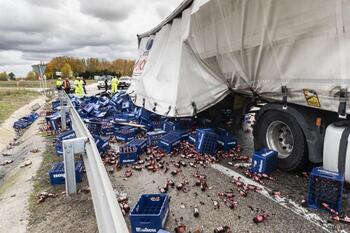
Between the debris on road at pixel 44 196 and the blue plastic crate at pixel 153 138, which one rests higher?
the blue plastic crate at pixel 153 138

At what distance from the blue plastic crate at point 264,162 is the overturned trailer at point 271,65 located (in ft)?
0.55

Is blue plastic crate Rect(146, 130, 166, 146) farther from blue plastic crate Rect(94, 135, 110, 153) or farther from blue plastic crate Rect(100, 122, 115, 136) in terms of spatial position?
blue plastic crate Rect(100, 122, 115, 136)

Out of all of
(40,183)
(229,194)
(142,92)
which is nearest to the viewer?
(229,194)

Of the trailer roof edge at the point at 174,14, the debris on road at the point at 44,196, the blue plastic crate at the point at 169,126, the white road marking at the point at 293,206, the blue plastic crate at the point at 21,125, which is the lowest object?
the blue plastic crate at the point at 21,125

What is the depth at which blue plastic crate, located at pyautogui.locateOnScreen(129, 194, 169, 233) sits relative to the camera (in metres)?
3.06

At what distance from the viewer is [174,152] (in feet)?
20.8

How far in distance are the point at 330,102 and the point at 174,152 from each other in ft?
11.3

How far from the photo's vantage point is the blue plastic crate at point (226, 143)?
20.8 feet

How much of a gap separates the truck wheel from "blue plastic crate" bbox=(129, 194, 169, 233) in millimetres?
2502

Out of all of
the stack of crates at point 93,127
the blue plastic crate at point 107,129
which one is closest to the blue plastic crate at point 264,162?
the blue plastic crate at point 107,129

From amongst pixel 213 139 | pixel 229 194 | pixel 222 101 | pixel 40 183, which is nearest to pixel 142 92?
pixel 222 101

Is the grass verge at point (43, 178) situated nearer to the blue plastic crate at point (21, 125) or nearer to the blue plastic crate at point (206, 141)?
the blue plastic crate at point (206, 141)

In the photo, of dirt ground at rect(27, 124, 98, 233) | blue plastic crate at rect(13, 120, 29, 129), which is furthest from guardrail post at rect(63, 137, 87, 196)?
blue plastic crate at rect(13, 120, 29, 129)

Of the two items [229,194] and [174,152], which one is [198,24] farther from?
[229,194]
